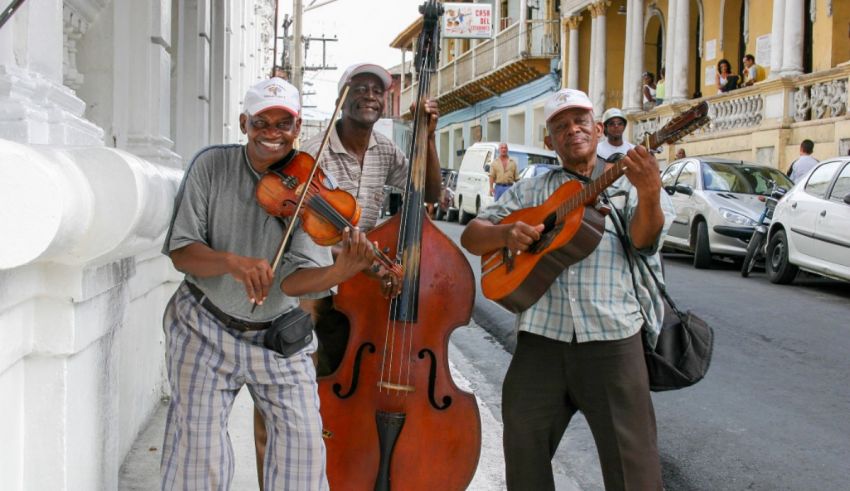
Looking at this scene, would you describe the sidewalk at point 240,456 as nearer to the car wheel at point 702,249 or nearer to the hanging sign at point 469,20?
the car wheel at point 702,249

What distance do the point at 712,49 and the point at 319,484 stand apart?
70.8 feet

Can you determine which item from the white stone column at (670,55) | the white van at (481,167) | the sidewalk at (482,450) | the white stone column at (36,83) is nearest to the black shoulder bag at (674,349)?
the sidewalk at (482,450)

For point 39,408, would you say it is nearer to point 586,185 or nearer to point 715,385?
point 586,185

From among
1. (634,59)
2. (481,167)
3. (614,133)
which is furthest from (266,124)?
(634,59)

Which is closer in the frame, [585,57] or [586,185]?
[586,185]

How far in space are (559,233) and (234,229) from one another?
41.2 inches

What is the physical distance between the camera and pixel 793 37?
17.9 metres

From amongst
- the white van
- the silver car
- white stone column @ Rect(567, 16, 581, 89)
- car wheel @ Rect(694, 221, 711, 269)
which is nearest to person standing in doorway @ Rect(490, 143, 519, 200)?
the white van

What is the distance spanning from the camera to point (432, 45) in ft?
13.7

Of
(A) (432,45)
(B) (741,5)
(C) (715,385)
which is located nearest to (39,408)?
(A) (432,45)

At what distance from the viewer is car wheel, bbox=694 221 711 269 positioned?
13.7 m

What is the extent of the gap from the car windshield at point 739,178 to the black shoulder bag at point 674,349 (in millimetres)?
11146

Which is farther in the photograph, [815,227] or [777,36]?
[777,36]

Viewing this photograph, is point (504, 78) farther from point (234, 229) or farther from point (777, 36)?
point (234, 229)
